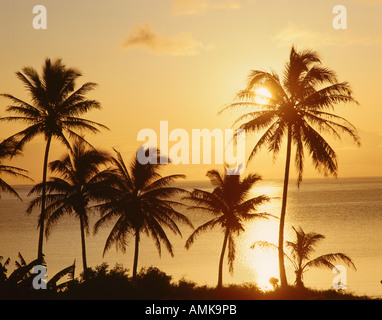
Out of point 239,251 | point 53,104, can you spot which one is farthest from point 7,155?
point 239,251

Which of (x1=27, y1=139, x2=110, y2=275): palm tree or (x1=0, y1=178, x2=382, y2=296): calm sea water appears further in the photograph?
(x1=0, y1=178, x2=382, y2=296): calm sea water

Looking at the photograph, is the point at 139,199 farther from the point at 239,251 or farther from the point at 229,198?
the point at 239,251

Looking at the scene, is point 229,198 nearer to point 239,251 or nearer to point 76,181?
point 76,181

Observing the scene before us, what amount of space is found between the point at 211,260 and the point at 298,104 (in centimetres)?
4497

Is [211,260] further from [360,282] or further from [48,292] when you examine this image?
[48,292]

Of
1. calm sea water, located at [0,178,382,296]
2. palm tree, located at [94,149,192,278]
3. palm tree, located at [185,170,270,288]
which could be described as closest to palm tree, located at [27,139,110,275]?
palm tree, located at [94,149,192,278]

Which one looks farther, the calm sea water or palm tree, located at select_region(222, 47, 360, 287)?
the calm sea water

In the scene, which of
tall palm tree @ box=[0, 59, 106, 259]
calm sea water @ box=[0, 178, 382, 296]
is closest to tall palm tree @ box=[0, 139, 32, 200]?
tall palm tree @ box=[0, 59, 106, 259]

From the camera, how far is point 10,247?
286 feet

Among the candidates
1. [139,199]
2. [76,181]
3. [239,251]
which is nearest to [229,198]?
[139,199]

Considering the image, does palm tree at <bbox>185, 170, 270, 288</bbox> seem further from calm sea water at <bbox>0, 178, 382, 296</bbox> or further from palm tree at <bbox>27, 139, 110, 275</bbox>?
palm tree at <bbox>27, 139, 110, 275</bbox>

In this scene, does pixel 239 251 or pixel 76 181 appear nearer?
pixel 76 181
